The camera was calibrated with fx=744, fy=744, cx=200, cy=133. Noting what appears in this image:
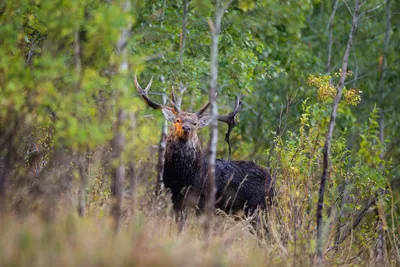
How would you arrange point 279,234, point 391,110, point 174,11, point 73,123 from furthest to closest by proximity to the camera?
point 391,110 → point 174,11 → point 279,234 → point 73,123

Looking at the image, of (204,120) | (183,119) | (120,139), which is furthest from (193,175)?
(120,139)

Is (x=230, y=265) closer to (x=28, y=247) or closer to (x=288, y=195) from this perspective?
(x=28, y=247)

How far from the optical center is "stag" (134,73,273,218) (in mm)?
11406

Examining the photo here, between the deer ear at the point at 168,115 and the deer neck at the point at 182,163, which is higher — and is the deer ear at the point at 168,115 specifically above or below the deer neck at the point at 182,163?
above

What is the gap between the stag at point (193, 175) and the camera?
1141 centimetres

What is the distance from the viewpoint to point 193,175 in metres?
11.6

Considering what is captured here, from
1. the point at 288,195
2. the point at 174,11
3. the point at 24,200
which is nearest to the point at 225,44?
the point at 174,11

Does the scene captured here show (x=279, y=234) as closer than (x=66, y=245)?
No

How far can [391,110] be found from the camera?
21344 mm

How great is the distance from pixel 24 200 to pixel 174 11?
7009mm

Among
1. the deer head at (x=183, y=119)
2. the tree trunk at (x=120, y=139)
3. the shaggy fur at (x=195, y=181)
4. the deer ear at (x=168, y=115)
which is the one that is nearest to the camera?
the tree trunk at (x=120, y=139)

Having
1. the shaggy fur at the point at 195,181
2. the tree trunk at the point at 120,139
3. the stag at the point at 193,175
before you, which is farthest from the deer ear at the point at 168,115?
the tree trunk at the point at 120,139

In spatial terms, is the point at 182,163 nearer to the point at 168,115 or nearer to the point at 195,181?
the point at 195,181

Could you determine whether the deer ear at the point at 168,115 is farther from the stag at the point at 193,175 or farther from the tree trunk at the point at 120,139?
the tree trunk at the point at 120,139
